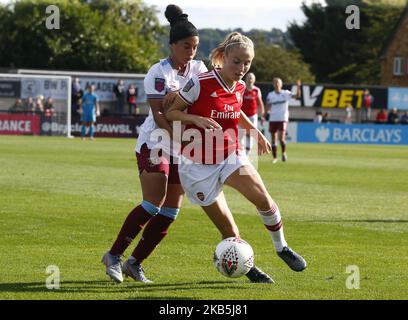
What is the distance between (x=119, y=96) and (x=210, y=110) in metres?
43.2

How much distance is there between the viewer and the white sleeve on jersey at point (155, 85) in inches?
351

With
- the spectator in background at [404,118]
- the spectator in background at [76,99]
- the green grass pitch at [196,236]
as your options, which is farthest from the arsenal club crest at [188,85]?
the spectator in background at [404,118]

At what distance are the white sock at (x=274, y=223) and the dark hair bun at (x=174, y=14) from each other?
1.87 meters

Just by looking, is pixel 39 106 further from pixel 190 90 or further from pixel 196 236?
pixel 190 90

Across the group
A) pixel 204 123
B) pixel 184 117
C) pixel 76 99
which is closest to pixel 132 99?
pixel 76 99

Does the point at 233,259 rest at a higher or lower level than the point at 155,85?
lower

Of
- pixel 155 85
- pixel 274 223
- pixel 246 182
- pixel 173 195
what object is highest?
pixel 155 85

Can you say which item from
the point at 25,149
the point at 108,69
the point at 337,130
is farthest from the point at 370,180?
the point at 108,69

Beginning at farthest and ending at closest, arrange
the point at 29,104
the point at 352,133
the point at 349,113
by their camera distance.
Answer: the point at 349,113 < the point at 352,133 < the point at 29,104

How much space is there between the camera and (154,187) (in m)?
8.94

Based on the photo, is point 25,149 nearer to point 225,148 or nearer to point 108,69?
point 225,148

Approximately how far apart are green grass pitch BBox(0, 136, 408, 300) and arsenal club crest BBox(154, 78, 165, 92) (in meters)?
1.67
